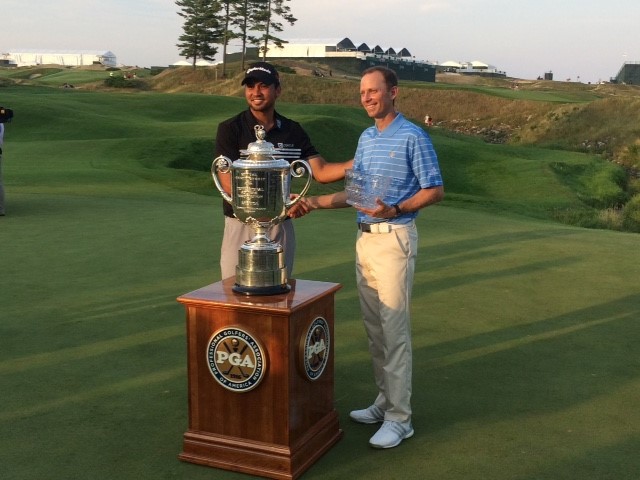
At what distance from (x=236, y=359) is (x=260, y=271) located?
0.45 meters

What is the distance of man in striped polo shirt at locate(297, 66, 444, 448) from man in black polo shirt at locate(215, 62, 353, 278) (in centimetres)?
→ 39

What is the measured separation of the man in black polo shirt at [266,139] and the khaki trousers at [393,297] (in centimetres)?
51

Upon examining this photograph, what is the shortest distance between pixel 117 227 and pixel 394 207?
7.76 m

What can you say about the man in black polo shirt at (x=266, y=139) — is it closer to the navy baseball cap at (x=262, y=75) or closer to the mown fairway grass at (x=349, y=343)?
the navy baseball cap at (x=262, y=75)

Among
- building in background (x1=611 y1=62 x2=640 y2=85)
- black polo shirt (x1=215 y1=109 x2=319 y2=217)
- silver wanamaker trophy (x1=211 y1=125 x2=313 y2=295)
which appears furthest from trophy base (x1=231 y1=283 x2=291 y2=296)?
building in background (x1=611 y1=62 x2=640 y2=85)

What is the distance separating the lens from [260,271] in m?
4.04

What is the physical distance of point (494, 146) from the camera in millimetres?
35406

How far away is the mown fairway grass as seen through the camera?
4137mm

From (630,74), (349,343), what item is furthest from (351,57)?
(349,343)

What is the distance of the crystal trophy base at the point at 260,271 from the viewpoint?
13.3 feet

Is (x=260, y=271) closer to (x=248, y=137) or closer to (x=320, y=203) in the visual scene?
(x=320, y=203)

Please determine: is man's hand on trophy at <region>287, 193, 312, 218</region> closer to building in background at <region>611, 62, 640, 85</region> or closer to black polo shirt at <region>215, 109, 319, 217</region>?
black polo shirt at <region>215, 109, 319, 217</region>

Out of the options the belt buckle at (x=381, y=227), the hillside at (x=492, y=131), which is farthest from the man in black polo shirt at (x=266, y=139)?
the hillside at (x=492, y=131)

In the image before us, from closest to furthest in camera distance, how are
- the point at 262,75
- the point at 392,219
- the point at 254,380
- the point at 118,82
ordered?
the point at 254,380 → the point at 392,219 → the point at 262,75 → the point at 118,82
